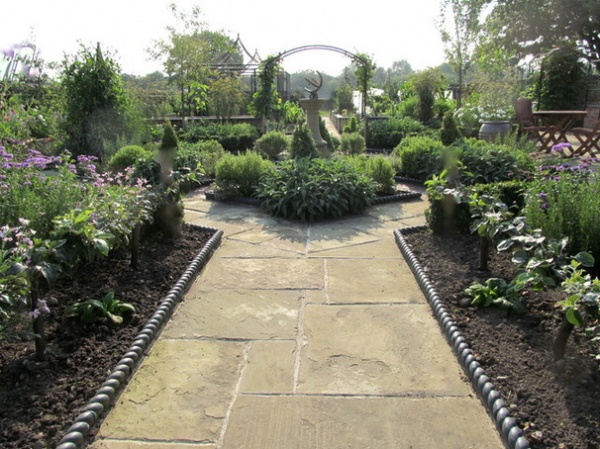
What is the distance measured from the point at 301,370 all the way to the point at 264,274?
4.86 ft

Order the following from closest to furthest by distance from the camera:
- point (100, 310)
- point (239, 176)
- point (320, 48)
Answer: point (100, 310) < point (239, 176) < point (320, 48)

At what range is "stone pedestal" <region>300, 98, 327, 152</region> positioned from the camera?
9.67m

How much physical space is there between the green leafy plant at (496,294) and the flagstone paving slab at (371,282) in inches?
14.8

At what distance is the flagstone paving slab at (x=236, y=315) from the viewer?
294cm

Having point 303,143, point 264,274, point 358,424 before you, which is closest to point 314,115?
point 303,143

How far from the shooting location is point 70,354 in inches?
98.8

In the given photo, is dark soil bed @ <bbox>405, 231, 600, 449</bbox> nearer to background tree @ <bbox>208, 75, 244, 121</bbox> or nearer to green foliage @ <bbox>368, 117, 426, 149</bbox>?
green foliage @ <bbox>368, 117, 426, 149</bbox>

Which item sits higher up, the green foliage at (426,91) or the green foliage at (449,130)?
the green foliage at (426,91)

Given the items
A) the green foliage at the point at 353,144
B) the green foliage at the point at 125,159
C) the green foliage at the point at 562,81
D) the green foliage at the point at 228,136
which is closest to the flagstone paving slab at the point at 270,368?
the green foliage at the point at 125,159

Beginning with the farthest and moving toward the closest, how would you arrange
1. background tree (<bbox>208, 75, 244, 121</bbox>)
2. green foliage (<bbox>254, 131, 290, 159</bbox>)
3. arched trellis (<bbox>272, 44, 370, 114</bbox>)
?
background tree (<bbox>208, 75, 244, 121</bbox>), arched trellis (<bbox>272, 44, 370, 114</bbox>), green foliage (<bbox>254, 131, 290, 159</bbox>)

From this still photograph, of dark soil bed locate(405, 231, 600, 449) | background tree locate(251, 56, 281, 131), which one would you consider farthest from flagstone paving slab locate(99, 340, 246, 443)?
background tree locate(251, 56, 281, 131)

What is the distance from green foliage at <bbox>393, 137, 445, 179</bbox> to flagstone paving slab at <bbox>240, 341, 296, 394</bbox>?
5389 millimetres

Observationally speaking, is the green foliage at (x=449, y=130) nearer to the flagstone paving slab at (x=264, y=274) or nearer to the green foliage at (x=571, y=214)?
the green foliage at (x=571, y=214)

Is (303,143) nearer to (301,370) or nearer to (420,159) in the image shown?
(420,159)
